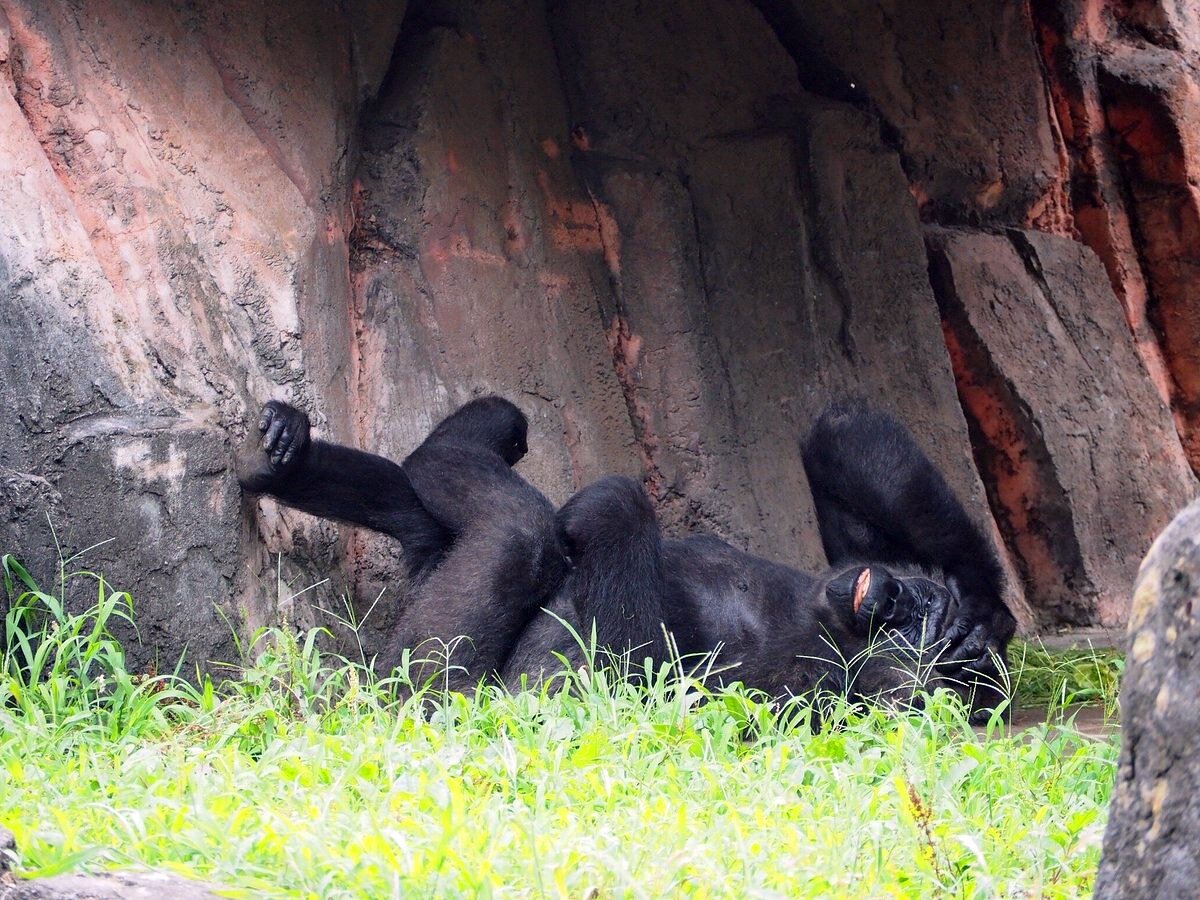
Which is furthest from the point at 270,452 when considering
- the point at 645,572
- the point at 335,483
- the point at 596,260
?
the point at 596,260

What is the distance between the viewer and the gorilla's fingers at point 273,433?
343cm

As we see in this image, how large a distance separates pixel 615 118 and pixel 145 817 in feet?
12.2

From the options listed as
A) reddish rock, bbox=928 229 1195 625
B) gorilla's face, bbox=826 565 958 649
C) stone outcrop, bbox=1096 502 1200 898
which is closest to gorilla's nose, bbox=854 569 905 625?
gorilla's face, bbox=826 565 958 649

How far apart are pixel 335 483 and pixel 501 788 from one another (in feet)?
5.00

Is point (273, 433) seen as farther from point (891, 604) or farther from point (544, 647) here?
point (891, 604)

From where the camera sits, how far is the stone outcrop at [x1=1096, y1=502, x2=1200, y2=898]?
4.40 feet

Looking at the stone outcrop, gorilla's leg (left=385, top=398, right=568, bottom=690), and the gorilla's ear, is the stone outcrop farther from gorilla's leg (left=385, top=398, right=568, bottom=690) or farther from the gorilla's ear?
the gorilla's ear

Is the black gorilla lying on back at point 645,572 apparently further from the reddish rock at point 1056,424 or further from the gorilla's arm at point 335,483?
the reddish rock at point 1056,424

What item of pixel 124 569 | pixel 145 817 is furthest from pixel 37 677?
pixel 145 817

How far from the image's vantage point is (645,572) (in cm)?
346

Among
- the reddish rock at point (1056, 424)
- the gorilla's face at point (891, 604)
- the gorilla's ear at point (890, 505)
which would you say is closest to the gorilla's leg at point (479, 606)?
the gorilla's face at point (891, 604)

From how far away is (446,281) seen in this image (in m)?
4.53

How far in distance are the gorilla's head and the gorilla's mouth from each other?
3.73ft

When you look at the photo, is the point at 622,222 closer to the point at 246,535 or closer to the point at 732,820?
the point at 246,535
